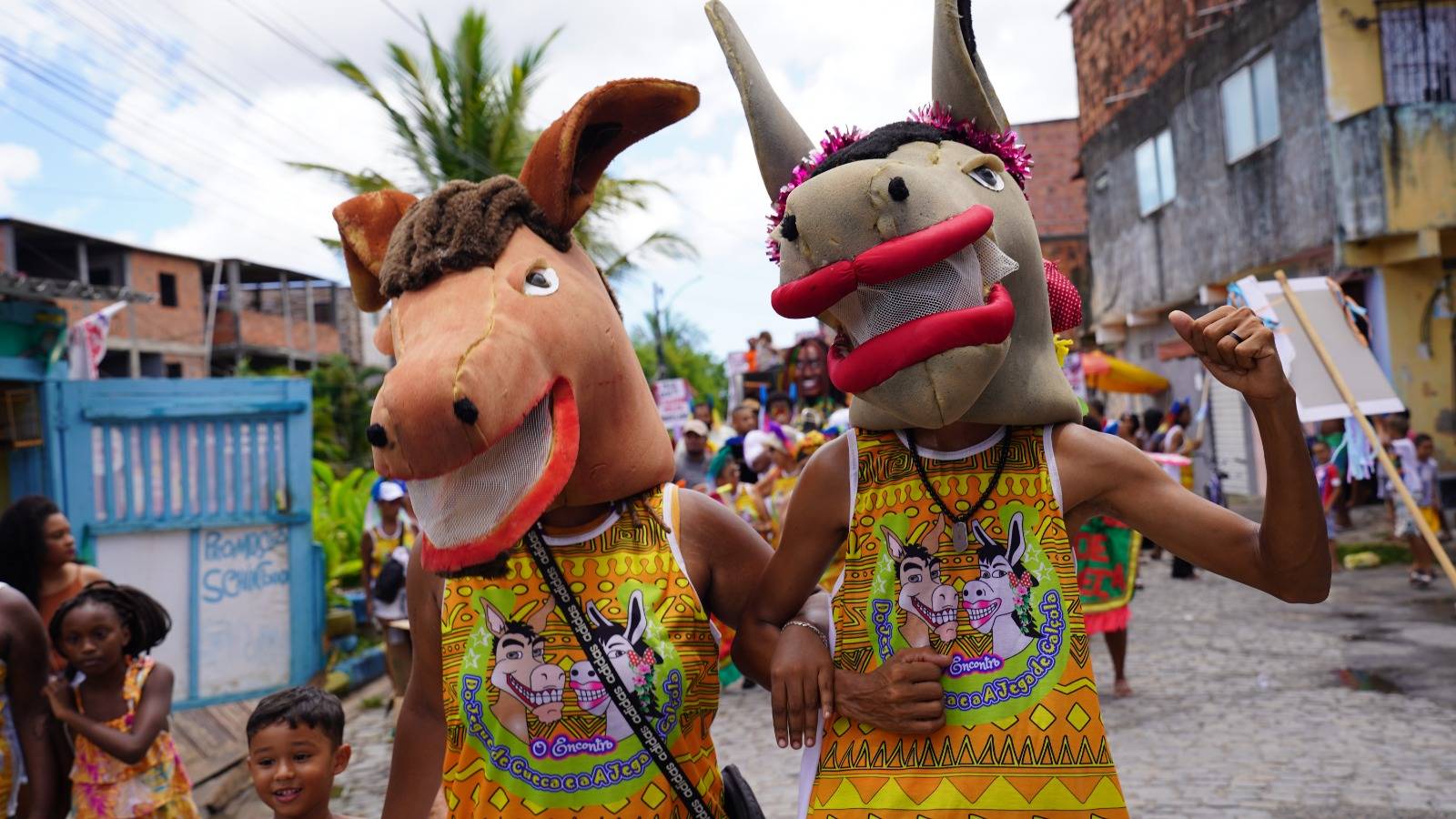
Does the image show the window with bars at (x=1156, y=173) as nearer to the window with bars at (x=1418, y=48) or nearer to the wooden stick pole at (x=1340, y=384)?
the window with bars at (x=1418, y=48)

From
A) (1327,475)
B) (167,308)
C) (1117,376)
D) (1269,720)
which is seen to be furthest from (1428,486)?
(167,308)

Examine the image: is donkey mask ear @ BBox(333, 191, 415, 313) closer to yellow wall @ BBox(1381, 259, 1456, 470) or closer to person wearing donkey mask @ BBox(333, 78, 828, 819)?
person wearing donkey mask @ BBox(333, 78, 828, 819)

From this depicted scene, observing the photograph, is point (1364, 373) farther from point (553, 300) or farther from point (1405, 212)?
point (1405, 212)

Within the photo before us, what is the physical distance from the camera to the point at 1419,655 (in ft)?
25.4

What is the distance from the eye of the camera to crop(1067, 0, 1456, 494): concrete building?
501 inches

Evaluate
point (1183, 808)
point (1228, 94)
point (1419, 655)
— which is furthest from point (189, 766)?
point (1228, 94)

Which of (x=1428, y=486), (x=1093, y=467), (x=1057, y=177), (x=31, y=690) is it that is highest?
(x=1057, y=177)

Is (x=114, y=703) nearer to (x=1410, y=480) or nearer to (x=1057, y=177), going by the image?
(x=1410, y=480)

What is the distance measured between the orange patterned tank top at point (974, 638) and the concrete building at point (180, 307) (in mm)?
22493

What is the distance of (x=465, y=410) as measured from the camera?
6.13ft

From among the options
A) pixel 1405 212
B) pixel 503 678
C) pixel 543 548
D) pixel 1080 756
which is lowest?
pixel 1080 756

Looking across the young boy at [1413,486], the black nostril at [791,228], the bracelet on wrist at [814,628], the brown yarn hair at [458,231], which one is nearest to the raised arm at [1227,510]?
the bracelet on wrist at [814,628]

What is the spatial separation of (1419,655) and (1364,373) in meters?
3.33

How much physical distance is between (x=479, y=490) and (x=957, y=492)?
86 cm
